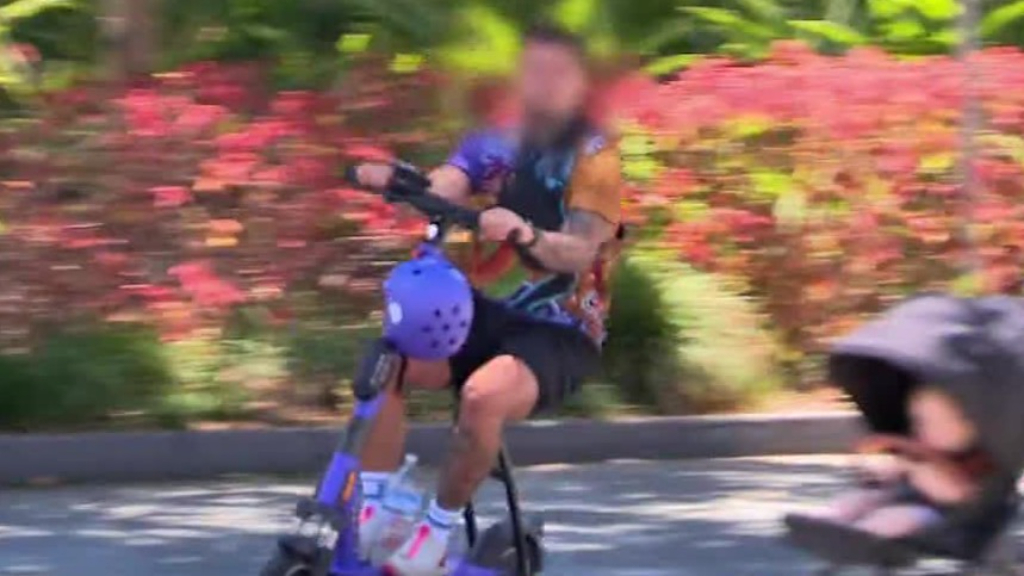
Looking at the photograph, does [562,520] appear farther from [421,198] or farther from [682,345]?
[421,198]

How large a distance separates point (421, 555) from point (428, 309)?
0.66 m

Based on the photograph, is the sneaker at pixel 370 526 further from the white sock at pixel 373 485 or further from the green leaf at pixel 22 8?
the green leaf at pixel 22 8

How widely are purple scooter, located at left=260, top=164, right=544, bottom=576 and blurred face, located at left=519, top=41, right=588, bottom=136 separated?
416 millimetres

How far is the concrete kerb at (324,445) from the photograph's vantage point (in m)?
9.00

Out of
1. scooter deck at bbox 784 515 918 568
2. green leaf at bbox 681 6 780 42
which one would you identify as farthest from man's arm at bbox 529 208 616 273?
green leaf at bbox 681 6 780 42

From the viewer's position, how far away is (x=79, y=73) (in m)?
11.3

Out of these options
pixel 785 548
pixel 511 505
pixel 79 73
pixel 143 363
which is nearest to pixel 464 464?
pixel 511 505

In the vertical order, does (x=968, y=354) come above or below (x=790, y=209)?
above

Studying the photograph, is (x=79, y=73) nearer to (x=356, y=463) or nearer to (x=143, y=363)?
(x=143, y=363)

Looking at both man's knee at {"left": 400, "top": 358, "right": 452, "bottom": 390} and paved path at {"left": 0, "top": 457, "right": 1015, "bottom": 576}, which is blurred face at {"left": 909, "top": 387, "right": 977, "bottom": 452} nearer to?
man's knee at {"left": 400, "top": 358, "right": 452, "bottom": 390}

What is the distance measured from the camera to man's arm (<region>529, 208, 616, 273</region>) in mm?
5906

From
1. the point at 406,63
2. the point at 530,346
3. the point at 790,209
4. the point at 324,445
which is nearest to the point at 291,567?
the point at 530,346

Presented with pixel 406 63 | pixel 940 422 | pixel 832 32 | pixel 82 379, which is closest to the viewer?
pixel 940 422

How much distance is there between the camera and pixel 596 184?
6113 mm
